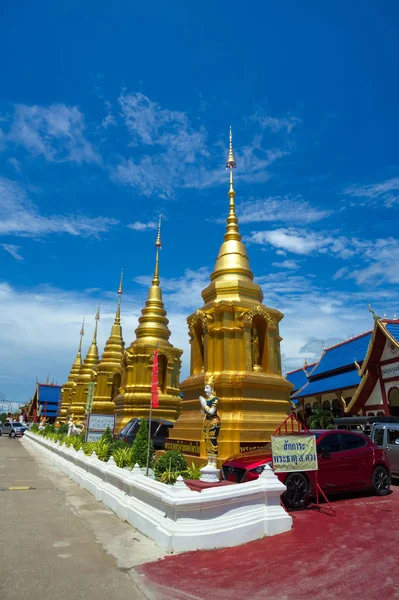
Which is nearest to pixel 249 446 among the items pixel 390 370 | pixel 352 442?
pixel 352 442

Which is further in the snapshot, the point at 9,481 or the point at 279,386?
the point at 279,386

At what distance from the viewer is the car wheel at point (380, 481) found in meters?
9.43

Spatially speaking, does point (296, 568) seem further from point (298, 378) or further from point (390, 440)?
point (298, 378)

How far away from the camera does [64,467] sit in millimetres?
15148

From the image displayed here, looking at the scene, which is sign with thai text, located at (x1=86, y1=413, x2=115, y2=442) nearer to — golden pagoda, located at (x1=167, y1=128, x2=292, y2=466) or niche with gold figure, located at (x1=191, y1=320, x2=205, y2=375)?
golden pagoda, located at (x1=167, y1=128, x2=292, y2=466)

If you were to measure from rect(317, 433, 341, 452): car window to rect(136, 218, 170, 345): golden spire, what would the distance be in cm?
1619

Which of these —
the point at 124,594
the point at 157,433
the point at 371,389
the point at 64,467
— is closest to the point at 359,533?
the point at 124,594

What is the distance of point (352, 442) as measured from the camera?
9383mm

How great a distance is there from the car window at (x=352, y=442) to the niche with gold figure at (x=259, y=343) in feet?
16.1

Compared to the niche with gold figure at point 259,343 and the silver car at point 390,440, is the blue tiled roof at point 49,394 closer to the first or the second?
the niche with gold figure at point 259,343

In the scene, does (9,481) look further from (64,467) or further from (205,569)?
(205,569)

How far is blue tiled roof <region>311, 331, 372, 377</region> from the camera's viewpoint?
25.4m

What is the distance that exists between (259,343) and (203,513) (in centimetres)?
935

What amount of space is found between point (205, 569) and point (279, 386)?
9273 mm
